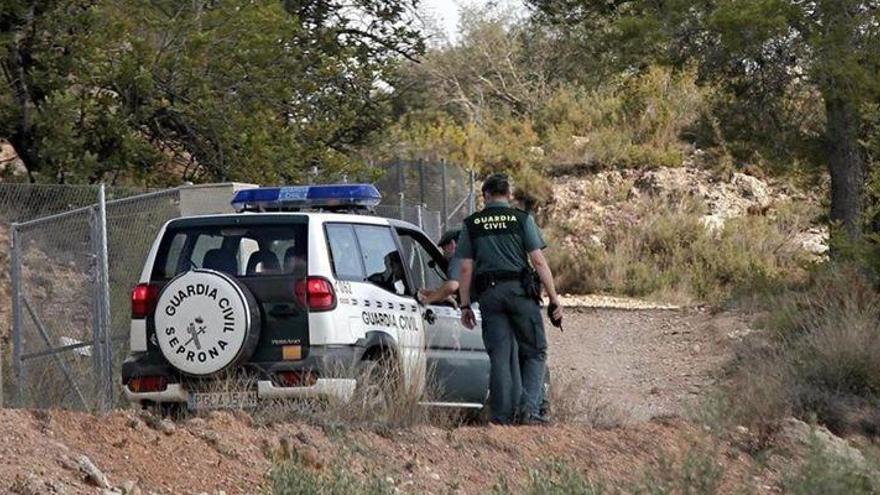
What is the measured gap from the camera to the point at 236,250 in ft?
41.6

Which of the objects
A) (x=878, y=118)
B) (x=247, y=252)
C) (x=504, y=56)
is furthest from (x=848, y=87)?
(x=504, y=56)

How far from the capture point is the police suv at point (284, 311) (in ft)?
39.2

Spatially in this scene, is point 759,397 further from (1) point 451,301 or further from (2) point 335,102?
(2) point 335,102

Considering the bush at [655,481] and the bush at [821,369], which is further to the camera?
the bush at [821,369]

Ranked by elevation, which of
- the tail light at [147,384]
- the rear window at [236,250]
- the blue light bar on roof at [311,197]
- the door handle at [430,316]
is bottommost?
the tail light at [147,384]

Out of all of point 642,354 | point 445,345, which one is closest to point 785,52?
point 642,354

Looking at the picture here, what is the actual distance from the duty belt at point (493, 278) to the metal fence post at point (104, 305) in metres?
3.16

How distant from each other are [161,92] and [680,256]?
11535 millimetres

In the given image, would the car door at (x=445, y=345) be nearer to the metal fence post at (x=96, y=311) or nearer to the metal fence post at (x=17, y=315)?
the metal fence post at (x=96, y=311)

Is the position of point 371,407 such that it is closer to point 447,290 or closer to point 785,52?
point 447,290

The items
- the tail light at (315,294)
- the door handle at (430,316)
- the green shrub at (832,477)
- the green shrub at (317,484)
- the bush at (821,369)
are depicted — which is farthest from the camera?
the bush at (821,369)

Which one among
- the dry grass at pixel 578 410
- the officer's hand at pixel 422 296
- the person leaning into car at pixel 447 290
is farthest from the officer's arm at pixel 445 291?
the dry grass at pixel 578 410

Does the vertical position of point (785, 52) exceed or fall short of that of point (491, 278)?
it exceeds it

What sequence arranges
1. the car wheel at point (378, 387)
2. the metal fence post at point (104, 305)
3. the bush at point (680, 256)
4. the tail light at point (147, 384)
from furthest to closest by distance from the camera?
the bush at point (680, 256) → the metal fence post at point (104, 305) → the tail light at point (147, 384) → the car wheel at point (378, 387)
